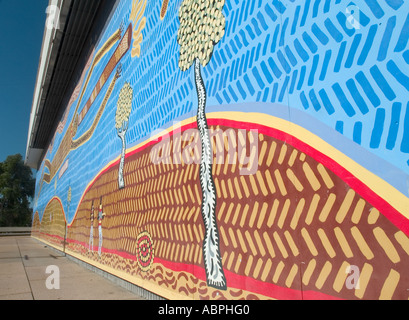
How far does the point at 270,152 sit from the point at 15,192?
41.8 m

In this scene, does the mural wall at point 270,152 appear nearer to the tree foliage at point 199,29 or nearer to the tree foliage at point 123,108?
the tree foliage at point 199,29

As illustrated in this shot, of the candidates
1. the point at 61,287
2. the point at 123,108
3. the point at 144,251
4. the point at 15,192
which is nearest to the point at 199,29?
the point at 123,108

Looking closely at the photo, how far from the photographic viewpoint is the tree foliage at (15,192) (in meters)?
36.9

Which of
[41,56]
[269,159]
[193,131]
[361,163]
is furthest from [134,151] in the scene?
A: [41,56]

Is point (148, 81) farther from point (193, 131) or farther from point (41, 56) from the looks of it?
Result: point (41, 56)

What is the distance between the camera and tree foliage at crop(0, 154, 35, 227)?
36.9 m

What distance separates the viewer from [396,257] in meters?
1.61

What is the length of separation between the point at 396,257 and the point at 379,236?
12 cm

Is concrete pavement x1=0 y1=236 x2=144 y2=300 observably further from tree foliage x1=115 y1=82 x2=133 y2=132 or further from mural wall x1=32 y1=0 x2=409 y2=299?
tree foliage x1=115 y1=82 x2=133 y2=132

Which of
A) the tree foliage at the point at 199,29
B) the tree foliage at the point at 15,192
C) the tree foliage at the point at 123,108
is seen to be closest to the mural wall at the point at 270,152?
the tree foliage at the point at 199,29

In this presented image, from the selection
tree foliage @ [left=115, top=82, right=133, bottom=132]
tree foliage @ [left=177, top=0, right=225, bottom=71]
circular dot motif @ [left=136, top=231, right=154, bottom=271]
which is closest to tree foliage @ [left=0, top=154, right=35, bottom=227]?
tree foliage @ [left=115, top=82, right=133, bottom=132]

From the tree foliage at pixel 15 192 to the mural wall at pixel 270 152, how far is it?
38.2m

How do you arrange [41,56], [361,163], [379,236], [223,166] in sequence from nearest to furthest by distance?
1. [379,236]
2. [361,163]
3. [223,166]
4. [41,56]

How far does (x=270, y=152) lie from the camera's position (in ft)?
8.07
